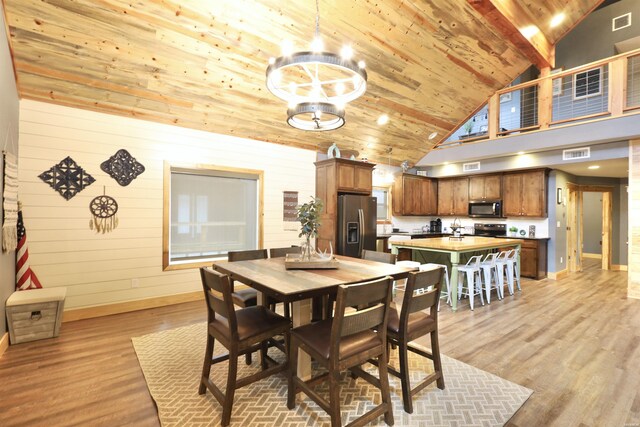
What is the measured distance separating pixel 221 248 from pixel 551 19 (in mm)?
6680

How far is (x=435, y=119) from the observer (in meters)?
6.06

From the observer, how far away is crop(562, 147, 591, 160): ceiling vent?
5449 millimetres

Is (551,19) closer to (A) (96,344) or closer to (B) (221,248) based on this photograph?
(B) (221,248)

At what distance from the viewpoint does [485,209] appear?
728 centimetres

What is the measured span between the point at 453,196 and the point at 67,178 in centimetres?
779

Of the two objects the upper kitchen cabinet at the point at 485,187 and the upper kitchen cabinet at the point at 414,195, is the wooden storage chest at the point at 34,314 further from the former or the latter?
the upper kitchen cabinet at the point at 485,187

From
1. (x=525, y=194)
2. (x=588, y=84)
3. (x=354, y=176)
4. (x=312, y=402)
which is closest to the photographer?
(x=312, y=402)

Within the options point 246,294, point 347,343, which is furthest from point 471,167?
point 347,343

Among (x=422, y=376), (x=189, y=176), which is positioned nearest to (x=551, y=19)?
(x=422, y=376)

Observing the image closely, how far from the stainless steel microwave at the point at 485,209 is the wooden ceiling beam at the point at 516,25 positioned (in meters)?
2.95

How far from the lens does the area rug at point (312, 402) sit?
1.97 meters

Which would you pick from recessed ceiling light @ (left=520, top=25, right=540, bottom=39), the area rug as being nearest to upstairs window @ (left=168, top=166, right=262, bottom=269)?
the area rug

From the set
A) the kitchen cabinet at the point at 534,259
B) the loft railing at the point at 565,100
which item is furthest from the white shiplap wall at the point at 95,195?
the kitchen cabinet at the point at 534,259

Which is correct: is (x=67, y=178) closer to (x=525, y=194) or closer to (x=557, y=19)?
(x=557, y=19)
